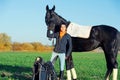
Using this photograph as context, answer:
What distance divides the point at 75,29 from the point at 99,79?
98.4 inches

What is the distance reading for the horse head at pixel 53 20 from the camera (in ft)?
37.8

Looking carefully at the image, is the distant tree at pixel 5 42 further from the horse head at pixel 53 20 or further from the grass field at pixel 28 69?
the horse head at pixel 53 20

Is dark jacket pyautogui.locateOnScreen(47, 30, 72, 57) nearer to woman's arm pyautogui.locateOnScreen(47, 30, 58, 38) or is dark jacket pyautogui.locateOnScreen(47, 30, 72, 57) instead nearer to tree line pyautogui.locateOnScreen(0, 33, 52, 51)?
woman's arm pyautogui.locateOnScreen(47, 30, 58, 38)

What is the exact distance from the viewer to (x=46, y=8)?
37.9ft

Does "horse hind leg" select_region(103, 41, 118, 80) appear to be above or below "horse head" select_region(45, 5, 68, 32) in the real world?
below

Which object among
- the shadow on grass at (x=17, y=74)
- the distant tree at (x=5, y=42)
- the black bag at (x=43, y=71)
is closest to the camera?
the black bag at (x=43, y=71)

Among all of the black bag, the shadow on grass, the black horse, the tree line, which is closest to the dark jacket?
the black bag

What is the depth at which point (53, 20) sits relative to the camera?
1175cm

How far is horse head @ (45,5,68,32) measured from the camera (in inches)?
453

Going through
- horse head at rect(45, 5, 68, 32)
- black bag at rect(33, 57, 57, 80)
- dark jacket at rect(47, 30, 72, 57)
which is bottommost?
black bag at rect(33, 57, 57, 80)

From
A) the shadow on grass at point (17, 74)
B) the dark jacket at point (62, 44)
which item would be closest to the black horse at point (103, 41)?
the dark jacket at point (62, 44)

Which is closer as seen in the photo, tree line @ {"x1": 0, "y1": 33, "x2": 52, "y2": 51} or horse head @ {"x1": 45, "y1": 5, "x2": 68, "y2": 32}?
horse head @ {"x1": 45, "y1": 5, "x2": 68, "y2": 32}

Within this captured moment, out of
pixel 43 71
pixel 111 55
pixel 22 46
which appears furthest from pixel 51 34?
pixel 22 46

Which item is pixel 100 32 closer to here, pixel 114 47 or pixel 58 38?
pixel 114 47
